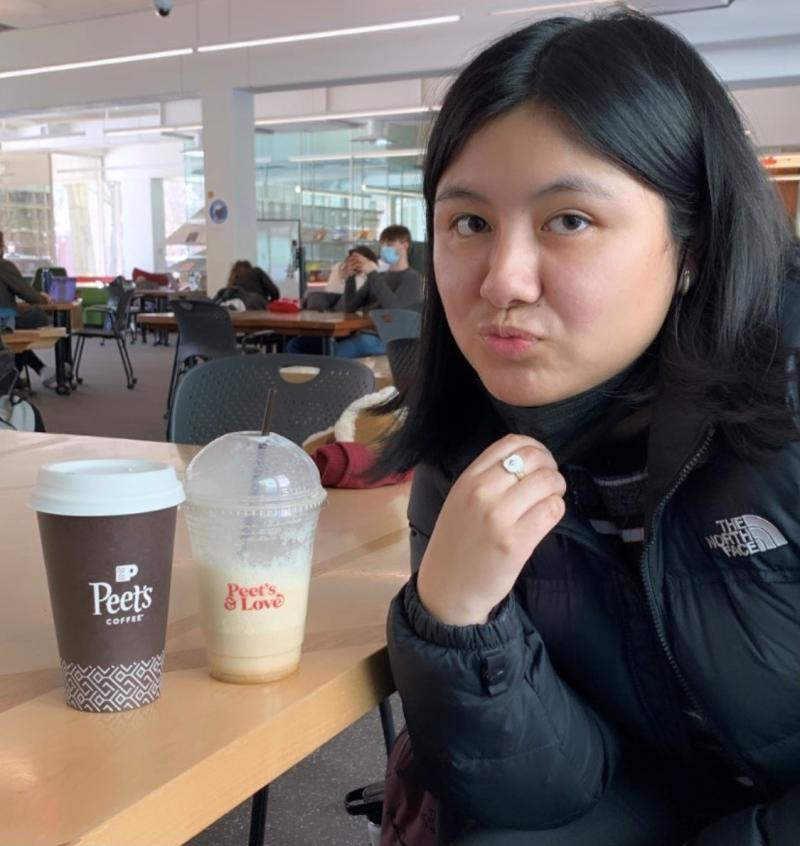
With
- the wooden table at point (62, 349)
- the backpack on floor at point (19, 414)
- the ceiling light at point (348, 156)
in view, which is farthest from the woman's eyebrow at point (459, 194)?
the ceiling light at point (348, 156)

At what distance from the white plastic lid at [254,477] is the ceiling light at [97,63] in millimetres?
9410

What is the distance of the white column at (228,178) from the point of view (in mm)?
9766

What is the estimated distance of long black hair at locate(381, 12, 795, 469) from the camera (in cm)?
77

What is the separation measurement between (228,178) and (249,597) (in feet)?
31.5

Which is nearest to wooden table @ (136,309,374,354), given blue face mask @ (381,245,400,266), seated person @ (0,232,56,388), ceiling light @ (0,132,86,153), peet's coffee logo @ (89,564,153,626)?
blue face mask @ (381,245,400,266)

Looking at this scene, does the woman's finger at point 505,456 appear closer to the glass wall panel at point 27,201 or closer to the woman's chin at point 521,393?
the woman's chin at point 521,393

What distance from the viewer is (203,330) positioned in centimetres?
538

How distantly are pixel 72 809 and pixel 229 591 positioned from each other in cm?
19

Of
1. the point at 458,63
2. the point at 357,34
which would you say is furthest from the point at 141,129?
the point at 458,63

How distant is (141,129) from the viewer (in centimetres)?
1464

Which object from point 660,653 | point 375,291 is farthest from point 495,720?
point 375,291

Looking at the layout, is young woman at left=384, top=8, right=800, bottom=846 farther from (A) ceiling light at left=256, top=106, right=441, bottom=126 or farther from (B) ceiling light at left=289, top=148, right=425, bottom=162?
(B) ceiling light at left=289, top=148, right=425, bottom=162

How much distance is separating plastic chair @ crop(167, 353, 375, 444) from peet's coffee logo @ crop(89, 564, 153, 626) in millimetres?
1198

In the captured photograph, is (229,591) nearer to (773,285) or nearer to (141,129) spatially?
(773,285)
